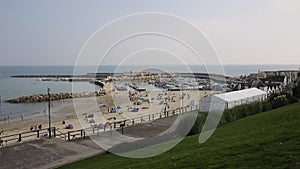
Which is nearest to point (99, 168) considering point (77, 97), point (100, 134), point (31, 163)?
point (31, 163)

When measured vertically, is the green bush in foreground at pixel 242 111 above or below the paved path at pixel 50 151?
above

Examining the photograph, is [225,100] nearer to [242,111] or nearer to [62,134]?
[242,111]

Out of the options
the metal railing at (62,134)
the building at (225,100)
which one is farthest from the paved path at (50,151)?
the building at (225,100)

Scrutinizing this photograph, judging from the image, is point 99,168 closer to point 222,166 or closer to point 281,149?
point 222,166

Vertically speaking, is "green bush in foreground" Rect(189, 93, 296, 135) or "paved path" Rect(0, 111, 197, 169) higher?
"green bush in foreground" Rect(189, 93, 296, 135)

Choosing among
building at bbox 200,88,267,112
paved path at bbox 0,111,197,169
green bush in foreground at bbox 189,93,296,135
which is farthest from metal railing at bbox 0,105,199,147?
green bush in foreground at bbox 189,93,296,135

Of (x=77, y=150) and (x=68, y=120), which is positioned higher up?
(x=77, y=150)

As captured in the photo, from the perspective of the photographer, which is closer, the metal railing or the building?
the metal railing

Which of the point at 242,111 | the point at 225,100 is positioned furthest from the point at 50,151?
the point at 225,100

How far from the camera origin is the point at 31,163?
1118 centimetres

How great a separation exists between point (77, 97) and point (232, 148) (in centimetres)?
5977

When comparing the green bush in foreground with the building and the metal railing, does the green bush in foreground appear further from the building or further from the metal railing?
the metal railing

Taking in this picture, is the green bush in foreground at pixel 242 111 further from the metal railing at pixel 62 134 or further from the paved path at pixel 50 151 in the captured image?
the metal railing at pixel 62 134

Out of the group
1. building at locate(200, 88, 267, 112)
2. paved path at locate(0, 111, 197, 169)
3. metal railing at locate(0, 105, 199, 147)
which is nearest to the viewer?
paved path at locate(0, 111, 197, 169)
